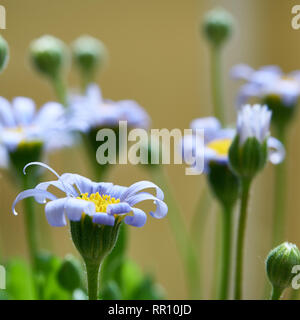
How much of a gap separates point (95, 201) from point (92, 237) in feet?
0.05

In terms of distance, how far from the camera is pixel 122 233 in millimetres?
285

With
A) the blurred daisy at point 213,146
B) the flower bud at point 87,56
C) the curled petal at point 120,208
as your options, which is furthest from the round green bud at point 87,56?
the curled petal at point 120,208

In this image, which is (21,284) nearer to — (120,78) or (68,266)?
→ (68,266)

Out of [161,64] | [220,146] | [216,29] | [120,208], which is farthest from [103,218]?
[161,64]

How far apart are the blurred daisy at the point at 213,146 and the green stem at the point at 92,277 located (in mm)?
82

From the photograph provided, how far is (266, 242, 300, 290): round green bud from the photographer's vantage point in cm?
23

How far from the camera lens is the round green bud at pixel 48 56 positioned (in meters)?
0.36

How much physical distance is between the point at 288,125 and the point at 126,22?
496 millimetres

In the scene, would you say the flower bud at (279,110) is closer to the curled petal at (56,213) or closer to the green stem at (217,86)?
the green stem at (217,86)

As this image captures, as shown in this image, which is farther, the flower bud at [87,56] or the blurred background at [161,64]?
the blurred background at [161,64]

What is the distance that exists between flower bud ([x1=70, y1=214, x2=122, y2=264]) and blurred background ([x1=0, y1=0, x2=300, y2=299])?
1.67 ft

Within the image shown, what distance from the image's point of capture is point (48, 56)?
0.36m

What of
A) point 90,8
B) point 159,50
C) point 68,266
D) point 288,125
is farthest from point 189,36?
point 68,266
